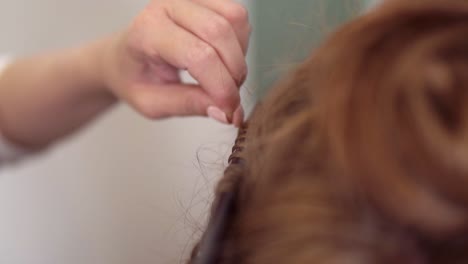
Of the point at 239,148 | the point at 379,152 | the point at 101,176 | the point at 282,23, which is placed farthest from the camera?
the point at 101,176

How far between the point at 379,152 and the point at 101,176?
0.85m

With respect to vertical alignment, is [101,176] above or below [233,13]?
below

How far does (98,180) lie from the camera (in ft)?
3.45

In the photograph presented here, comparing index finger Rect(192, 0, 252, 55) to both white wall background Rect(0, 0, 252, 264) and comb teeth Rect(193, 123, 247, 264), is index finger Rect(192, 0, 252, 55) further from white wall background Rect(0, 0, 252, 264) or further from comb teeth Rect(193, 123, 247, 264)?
white wall background Rect(0, 0, 252, 264)

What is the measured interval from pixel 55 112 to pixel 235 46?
301 mm

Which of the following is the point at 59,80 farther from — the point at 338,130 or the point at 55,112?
the point at 338,130

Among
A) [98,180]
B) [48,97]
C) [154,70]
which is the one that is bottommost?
[98,180]

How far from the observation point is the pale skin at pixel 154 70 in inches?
17.2

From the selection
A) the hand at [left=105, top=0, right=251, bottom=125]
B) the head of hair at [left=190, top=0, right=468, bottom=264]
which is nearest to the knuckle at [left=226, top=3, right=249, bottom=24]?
the hand at [left=105, top=0, right=251, bottom=125]

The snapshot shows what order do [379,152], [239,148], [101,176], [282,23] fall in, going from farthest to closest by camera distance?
1. [101,176]
2. [282,23]
3. [239,148]
4. [379,152]

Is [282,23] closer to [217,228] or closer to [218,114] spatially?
[218,114]

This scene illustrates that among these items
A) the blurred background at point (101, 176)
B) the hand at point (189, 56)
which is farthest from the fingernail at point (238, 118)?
the blurred background at point (101, 176)

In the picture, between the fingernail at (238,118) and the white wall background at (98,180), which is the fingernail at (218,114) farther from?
the white wall background at (98,180)

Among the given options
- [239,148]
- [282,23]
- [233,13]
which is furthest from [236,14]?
[282,23]
